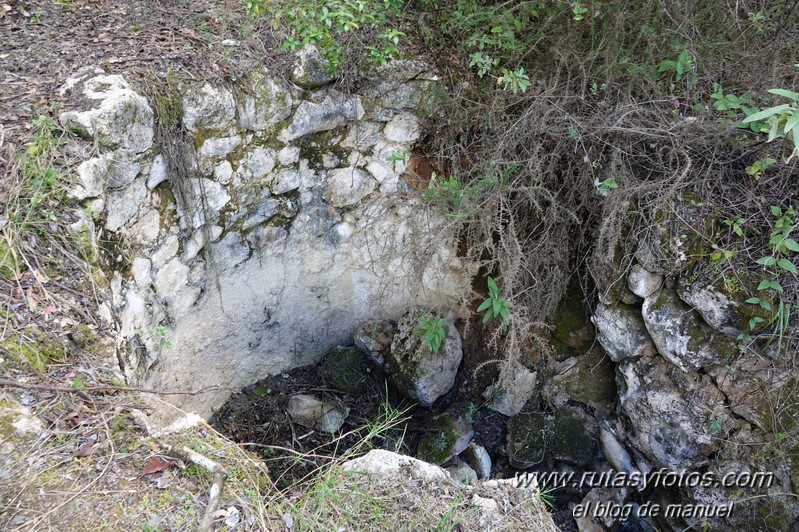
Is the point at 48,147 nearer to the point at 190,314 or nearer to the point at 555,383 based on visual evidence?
the point at 190,314

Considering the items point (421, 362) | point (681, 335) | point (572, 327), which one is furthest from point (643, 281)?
point (421, 362)

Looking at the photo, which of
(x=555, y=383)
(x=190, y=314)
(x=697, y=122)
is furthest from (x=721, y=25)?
(x=190, y=314)

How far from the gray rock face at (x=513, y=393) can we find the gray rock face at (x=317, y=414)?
0.93m

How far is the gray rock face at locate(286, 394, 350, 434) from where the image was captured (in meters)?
3.37

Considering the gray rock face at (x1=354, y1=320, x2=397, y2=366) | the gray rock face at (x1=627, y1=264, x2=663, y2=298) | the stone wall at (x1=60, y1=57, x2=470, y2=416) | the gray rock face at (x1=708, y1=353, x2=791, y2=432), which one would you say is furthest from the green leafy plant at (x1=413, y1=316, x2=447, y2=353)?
the gray rock face at (x1=708, y1=353, x2=791, y2=432)

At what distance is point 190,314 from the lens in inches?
114

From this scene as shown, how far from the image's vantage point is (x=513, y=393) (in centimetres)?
331

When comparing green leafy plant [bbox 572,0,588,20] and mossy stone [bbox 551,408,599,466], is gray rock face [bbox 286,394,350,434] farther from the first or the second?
green leafy plant [bbox 572,0,588,20]

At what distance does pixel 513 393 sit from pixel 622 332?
764mm

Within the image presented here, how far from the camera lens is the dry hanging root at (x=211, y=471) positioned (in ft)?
4.85

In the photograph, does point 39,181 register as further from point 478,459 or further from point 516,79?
point 478,459

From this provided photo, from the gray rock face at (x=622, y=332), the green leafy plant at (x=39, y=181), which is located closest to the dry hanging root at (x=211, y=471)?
the green leafy plant at (x=39, y=181)

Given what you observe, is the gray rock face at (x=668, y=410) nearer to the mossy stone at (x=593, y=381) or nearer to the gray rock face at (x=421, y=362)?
the mossy stone at (x=593, y=381)

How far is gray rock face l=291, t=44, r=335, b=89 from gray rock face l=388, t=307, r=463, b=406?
1535mm
